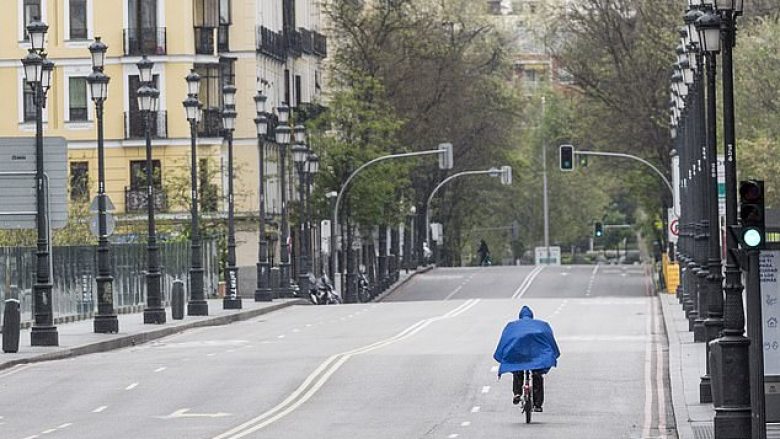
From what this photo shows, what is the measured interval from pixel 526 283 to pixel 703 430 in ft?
241

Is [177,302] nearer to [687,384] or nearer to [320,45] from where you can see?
[687,384]

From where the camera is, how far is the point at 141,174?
271 ft

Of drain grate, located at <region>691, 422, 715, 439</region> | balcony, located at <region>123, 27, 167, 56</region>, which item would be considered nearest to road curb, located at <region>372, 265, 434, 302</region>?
balcony, located at <region>123, 27, 167, 56</region>

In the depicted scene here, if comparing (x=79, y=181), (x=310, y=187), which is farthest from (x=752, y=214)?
(x=310, y=187)

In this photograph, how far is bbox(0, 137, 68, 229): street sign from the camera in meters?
42.5

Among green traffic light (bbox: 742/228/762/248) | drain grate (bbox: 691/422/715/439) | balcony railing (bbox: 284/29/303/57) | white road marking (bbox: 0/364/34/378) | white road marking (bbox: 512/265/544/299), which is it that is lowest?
white road marking (bbox: 512/265/544/299)

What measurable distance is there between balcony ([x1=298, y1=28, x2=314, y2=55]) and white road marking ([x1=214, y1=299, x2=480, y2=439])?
5318 cm

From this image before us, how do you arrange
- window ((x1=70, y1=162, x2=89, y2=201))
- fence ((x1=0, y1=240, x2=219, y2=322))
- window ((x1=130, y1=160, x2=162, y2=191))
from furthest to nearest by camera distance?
1. window ((x1=130, y1=160, x2=162, y2=191))
2. window ((x1=70, y1=162, x2=89, y2=201))
3. fence ((x1=0, y1=240, x2=219, y2=322))

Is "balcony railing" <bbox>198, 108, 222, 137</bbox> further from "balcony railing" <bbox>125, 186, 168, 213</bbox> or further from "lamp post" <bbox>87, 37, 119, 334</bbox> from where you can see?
"lamp post" <bbox>87, 37, 119, 334</bbox>

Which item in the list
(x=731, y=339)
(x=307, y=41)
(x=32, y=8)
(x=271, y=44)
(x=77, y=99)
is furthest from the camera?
(x=307, y=41)

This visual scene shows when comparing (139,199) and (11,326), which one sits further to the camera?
(139,199)

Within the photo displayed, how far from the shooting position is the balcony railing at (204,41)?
279 feet

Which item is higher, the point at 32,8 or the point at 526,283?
the point at 32,8

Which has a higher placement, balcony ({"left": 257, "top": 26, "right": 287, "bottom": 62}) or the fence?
balcony ({"left": 257, "top": 26, "right": 287, "bottom": 62})
